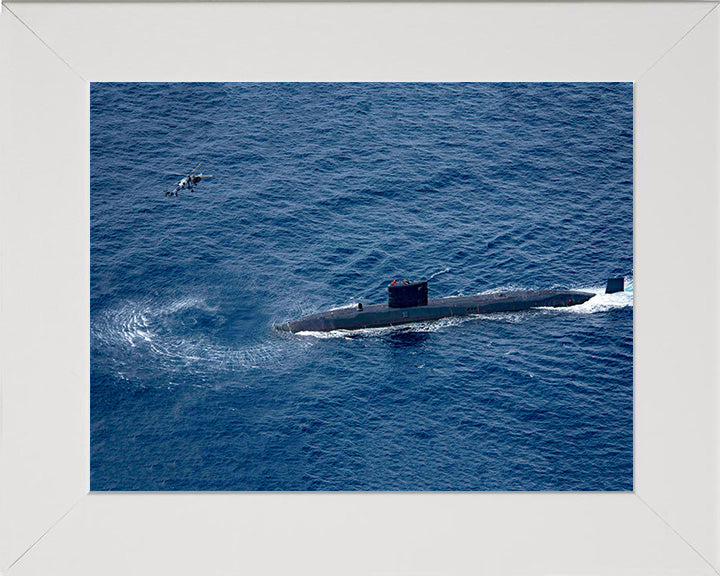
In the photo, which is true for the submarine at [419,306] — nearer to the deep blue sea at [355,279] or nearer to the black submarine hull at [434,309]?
the black submarine hull at [434,309]

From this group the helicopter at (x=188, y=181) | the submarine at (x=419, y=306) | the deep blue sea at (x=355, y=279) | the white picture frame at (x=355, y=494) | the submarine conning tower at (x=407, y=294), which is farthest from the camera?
the helicopter at (x=188, y=181)

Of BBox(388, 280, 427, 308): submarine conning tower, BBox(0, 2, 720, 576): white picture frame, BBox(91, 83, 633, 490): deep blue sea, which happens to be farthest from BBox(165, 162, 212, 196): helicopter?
BBox(0, 2, 720, 576): white picture frame

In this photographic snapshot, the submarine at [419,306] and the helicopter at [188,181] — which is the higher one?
the helicopter at [188,181]

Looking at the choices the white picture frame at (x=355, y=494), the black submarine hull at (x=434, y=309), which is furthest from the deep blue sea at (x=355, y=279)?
the white picture frame at (x=355, y=494)

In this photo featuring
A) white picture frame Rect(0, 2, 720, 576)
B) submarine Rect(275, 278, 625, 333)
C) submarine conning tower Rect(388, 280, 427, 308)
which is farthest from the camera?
submarine conning tower Rect(388, 280, 427, 308)

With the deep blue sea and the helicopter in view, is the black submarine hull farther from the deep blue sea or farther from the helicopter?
the helicopter
